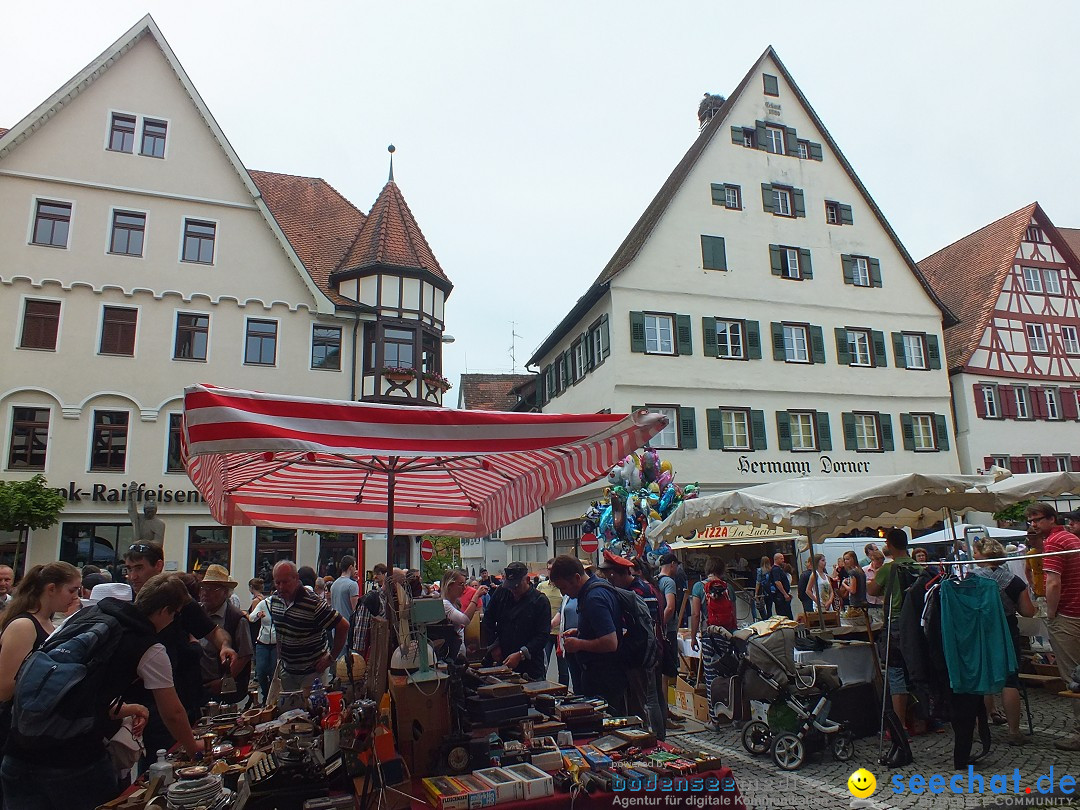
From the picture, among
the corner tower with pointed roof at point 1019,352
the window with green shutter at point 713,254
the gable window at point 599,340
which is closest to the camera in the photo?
the gable window at point 599,340

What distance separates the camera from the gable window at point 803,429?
2319 cm

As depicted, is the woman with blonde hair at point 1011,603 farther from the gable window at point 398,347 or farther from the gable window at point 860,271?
the gable window at point 860,271

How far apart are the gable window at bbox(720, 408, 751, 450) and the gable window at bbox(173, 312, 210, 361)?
15.5 meters

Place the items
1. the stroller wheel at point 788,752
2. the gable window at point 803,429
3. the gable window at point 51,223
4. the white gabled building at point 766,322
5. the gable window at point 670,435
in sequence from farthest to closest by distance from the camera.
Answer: the gable window at point 803,429 → the white gabled building at point 766,322 → the gable window at point 670,435 → the gable window at point 51,223 → the stroller wheel at point 788,752

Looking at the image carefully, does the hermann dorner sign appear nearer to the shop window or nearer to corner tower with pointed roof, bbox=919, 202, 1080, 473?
the shop window

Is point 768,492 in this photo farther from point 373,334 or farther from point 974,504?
point 373,334

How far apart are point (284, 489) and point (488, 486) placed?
1.86m

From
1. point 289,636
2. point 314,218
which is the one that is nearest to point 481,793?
point 289,636

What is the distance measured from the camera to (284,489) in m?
6.56

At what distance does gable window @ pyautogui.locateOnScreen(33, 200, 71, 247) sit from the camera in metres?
19.2

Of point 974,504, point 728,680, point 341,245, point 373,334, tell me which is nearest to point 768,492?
point 728,680

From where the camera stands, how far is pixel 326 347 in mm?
21516

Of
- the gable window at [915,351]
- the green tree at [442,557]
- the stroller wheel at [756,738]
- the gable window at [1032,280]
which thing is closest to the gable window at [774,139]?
the gable window at [915,351]

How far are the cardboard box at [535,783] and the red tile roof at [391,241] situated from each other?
799 inches
